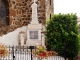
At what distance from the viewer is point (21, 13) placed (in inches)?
641

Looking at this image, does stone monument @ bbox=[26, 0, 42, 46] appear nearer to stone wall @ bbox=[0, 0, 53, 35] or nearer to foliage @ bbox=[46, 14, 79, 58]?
stone wall @ bbox=[0, 0, 53, 35]

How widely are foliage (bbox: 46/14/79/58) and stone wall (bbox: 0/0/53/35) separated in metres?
1.97

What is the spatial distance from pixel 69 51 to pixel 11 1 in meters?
5.04

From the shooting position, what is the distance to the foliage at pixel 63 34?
13.6 meters

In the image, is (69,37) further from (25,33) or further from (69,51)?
(25,33)

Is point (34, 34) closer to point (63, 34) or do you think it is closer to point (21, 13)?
point (21, 13)

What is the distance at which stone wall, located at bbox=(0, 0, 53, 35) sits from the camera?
16.1 meters

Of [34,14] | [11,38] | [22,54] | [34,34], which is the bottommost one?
[22,54]

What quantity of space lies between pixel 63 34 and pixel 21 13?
3.56m

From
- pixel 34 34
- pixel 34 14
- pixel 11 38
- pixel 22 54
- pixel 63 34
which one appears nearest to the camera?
pixel 22 54

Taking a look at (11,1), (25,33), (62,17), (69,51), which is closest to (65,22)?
(62,17)

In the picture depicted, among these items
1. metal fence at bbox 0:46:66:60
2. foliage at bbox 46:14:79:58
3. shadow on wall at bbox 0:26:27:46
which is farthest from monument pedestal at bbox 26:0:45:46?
metal fence at bbox 0:46:66:60

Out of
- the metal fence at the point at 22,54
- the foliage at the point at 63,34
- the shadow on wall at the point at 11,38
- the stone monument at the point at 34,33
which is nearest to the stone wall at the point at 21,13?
the shadow on wall at the point at 11,38

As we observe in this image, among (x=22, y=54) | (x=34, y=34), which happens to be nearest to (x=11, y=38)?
(x=34, y=34)
